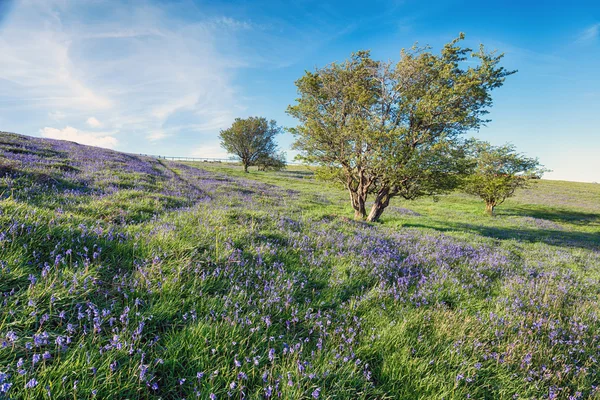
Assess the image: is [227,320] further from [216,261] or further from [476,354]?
[476,354]

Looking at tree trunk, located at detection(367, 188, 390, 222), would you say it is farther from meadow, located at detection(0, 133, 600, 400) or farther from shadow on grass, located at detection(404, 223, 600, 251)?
meadow, located at detection(0, 133, 600, 400)

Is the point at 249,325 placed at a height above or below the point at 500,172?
below

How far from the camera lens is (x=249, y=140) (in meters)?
56.3

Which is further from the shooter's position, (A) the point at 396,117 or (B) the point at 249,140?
(B) the point at 249,140

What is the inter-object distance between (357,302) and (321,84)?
1359 centimetres

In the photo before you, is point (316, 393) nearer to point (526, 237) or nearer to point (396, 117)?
point (396, 117)

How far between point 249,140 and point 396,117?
47.4 metres

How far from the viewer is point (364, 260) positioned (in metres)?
5.50

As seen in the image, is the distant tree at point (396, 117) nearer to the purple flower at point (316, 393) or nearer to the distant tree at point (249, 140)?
the purple flower at point (316, 393)

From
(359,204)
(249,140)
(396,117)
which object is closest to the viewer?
(396,117)

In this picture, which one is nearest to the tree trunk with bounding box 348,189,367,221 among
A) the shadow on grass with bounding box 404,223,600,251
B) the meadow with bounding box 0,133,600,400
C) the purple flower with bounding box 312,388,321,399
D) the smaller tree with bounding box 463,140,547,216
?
the shadow on grass with bounding box 404,223,600,251

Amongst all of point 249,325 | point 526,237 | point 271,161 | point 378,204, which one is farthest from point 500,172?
point 271,161

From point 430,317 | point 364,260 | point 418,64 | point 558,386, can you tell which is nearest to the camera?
point 558,386

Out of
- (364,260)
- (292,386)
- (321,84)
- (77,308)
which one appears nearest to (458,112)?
(321,84)
